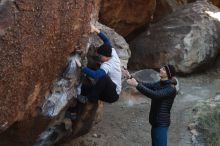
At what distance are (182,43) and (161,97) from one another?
20.0 ft

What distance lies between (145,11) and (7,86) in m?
9.14

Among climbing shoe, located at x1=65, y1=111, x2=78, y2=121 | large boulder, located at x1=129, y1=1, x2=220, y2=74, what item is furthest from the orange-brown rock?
climbing shoe, located at x1=65, y1=111, x2=78, y2=121

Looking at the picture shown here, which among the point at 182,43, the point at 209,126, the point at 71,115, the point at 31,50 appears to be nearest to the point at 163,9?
the point at 182,43

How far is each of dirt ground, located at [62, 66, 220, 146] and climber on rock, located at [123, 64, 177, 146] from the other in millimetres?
1822

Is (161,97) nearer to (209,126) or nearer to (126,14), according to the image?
(209,126)

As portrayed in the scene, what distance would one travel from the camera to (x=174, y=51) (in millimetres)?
14195

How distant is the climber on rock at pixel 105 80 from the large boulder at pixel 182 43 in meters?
5.62

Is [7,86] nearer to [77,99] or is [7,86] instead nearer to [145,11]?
[77,99]

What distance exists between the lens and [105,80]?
8508 millimetres

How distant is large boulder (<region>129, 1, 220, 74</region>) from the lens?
14180 mm

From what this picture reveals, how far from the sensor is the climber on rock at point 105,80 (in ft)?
27.9

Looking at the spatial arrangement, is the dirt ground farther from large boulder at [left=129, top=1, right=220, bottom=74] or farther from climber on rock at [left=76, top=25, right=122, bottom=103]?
climber on rock at [left=76, top=25, right=122, bottom=103]

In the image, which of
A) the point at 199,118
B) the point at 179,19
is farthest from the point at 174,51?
the point at 199,118

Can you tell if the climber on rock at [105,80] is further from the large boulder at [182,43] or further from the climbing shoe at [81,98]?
the large boulder at [182,43]
